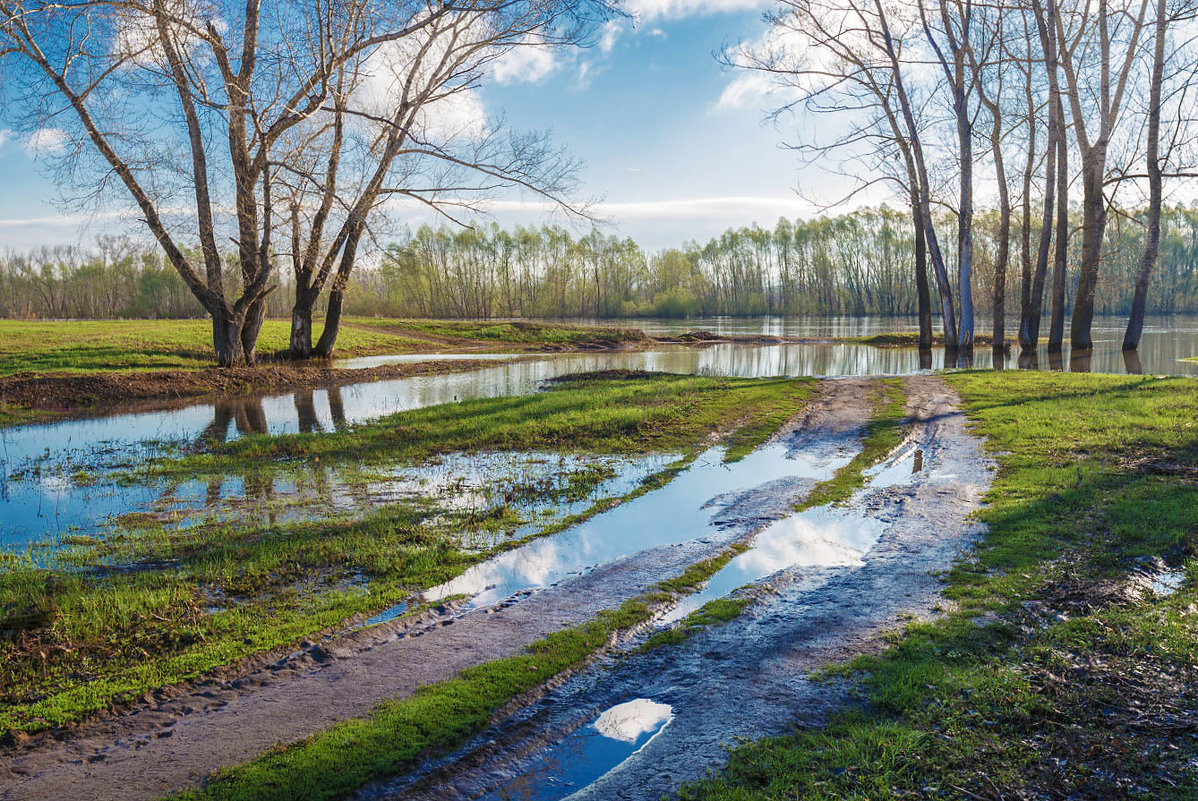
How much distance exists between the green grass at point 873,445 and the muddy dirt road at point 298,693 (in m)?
2.00

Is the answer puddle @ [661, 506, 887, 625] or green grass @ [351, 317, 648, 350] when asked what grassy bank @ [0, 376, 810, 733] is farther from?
green grass @ [351, 317, 648, 350]

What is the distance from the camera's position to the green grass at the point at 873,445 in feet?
27.6

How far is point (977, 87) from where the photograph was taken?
957 inches

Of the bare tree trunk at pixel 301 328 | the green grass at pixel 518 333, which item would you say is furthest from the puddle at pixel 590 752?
the green grass at pixel 518 333

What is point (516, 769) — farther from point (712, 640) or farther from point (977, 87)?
point (977, 87)

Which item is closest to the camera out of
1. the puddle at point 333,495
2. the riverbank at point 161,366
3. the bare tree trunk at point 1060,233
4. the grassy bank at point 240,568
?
the grassy bank at point 240,568

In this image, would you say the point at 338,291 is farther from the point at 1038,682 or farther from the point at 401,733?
the point at 1038,682

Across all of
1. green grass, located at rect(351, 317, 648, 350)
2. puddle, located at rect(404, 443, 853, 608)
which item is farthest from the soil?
green grass, located at rect(351, 317, 648, 350)

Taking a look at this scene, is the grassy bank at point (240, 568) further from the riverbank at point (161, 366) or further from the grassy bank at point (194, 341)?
the grassy bank at point (194, 341)

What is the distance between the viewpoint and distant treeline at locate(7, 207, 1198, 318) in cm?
7869

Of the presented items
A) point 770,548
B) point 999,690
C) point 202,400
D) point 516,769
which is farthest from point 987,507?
point 202,400

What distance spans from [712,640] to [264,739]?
112 inches

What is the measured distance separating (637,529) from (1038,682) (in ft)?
13.7

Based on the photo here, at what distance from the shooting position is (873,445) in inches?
440
